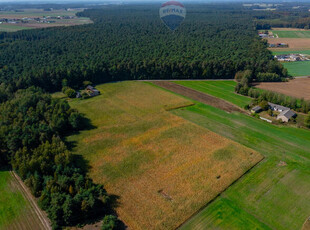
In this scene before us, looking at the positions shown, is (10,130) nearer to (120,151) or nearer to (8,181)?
(8,181)

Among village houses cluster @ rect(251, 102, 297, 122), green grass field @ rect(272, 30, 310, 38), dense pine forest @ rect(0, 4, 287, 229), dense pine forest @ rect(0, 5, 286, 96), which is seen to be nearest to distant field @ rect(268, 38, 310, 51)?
green grass field @ rect(272, 30, 310, 38)

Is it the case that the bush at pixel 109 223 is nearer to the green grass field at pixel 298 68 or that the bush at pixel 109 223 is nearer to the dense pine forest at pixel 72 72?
the dense pine forest at pixel 72 72

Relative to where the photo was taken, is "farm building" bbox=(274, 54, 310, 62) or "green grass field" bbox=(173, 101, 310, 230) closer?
"green grass field" bbox=(173, 101, 310, 230)

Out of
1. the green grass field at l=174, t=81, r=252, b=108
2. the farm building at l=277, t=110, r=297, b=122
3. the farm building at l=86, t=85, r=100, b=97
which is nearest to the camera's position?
the farm building at l=277, t=110, r=297, b=122

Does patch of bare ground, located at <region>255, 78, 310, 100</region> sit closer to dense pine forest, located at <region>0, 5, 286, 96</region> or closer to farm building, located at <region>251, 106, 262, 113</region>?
dense pine forest, located at <region>0, 5, 286, 96</region>

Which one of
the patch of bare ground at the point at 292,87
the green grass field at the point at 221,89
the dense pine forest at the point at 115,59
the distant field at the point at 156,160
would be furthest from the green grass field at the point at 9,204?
the patch of bare ground at the point at 292,87

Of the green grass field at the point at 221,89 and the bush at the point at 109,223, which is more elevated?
the green grass field at the point at 221,89
